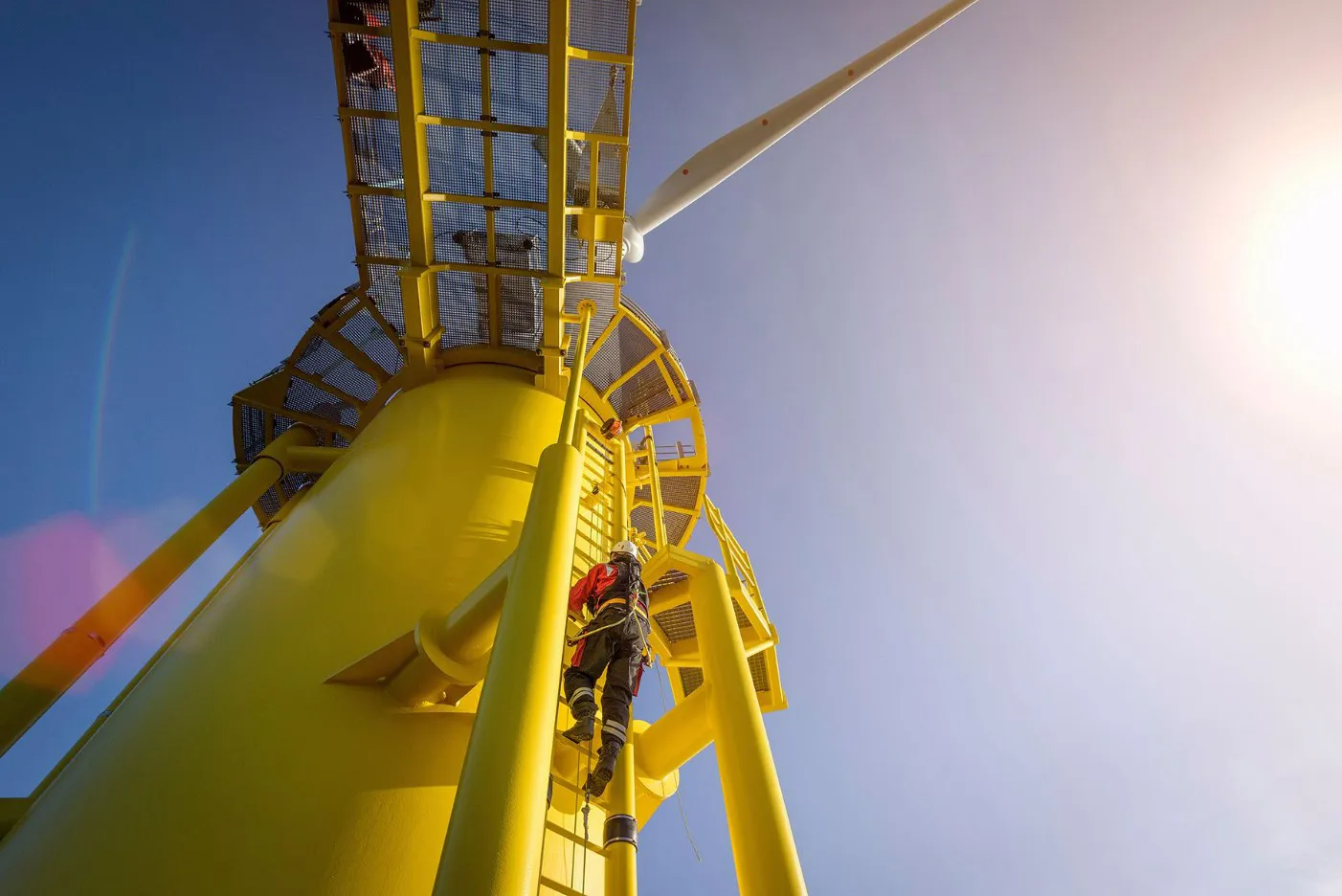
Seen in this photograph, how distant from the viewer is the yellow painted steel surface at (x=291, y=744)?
3.44 meters

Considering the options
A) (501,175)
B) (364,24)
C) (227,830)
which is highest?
(364,24)

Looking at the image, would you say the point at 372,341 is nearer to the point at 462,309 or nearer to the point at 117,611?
the point at 462,309

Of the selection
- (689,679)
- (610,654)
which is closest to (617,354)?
(689,679)

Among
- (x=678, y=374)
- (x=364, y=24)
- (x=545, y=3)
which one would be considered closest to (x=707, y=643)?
(x=678, y=374)

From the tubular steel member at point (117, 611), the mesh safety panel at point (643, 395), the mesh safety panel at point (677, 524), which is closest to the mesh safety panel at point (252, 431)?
the tubular steel member at point (117, 611)

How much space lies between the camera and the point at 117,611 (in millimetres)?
6109

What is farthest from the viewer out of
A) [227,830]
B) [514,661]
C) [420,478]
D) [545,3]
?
[545,3]

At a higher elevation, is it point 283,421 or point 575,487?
point 283,421

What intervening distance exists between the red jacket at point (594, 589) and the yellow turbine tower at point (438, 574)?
0.68 metres

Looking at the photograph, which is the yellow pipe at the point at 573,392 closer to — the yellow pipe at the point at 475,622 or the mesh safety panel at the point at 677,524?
the yellow pipe at the point at 475,622

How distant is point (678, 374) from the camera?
10195 millimetres

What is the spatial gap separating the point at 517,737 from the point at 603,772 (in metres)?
1.76

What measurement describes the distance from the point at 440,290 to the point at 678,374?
3402 mm

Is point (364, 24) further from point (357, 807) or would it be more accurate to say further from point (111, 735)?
point (357, 807)
